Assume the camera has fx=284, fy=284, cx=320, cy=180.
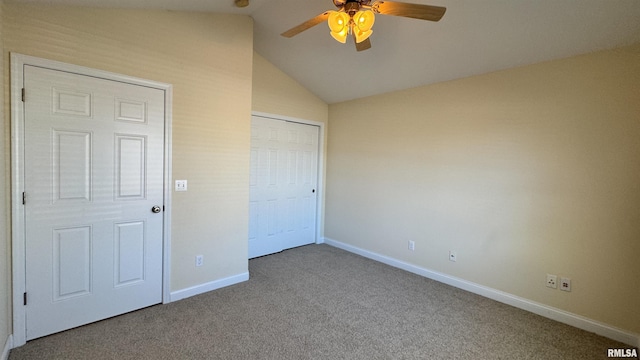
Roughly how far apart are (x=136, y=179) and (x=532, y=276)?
3733 millimetres

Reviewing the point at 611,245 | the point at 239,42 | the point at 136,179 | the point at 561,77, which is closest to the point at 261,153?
the point at 239,42

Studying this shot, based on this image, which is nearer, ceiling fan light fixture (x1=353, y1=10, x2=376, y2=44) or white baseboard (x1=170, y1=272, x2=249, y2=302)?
ceiling fan light fixture (x1=353, y1=10, x2=376, y2=44)


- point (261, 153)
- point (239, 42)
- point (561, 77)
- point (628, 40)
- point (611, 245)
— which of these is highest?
point (239, 42)

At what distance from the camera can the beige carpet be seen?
202 cm

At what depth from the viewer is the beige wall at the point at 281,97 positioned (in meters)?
3.81

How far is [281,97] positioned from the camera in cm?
407

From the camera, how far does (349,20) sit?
1.77 m

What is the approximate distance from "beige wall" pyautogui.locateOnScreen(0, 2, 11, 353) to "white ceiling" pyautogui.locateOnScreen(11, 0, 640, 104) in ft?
3.03

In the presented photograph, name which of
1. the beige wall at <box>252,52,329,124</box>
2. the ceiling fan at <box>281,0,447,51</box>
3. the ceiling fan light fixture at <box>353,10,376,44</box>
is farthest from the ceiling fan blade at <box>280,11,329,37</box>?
the beige wall at <box>252,52,329,124</box>

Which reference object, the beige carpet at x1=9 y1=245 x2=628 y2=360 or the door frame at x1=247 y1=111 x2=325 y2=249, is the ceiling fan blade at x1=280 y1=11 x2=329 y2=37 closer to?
the beige carpet at x1=9 y1=245 x2=628 y2=360

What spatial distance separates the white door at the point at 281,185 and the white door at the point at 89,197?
1469mm

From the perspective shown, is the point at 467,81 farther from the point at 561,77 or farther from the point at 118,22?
the point at 118,22

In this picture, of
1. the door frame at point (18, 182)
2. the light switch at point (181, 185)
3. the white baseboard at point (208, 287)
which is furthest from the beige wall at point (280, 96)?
the white baseboard at point (208, 287)

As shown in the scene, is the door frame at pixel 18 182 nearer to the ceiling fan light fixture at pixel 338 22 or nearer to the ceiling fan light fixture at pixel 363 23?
the ceiling fan light fixture at pixel 338 22
